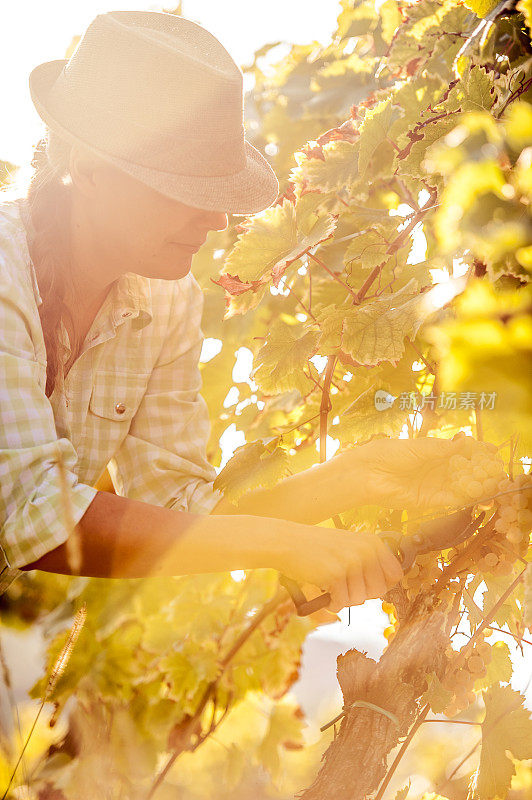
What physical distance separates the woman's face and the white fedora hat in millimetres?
47

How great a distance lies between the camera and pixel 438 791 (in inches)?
42.8

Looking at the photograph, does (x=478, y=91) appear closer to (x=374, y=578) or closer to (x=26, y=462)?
(x=374, y=578)

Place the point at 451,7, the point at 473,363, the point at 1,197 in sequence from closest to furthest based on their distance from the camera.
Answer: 1. the point at 473,363
2. the point at 451,7
3. the point at 1,197

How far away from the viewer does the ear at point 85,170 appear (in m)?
1.25

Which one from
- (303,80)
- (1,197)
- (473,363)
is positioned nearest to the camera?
(473,363)

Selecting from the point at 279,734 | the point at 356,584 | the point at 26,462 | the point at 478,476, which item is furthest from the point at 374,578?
the point at 279,734

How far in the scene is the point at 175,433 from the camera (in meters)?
1.54

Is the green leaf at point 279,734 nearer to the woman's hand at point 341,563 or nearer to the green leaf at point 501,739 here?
the green leaf at point 501,739

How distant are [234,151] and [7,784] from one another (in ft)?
3.38

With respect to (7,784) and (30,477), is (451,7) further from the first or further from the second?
(7,784)

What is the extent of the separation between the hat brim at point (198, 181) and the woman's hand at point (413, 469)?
1.45 ft

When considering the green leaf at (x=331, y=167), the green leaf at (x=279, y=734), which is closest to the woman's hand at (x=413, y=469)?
the green leaf at (x=331, y=167)

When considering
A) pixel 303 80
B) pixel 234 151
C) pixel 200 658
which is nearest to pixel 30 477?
pixel 234 151

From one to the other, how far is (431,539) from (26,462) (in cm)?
54
